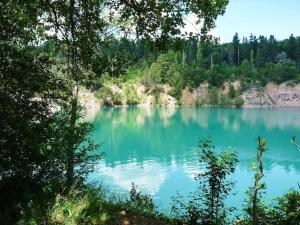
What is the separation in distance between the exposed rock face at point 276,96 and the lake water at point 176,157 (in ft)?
180

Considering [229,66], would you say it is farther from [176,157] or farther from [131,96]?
[176,157]

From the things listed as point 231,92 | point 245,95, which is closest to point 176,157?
point 231,92

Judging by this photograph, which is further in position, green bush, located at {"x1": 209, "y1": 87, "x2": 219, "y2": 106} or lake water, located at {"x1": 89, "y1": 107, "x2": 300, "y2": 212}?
green bush, located at {"x1": 209, "y1": 87, "x2": 219, "y2": 106}

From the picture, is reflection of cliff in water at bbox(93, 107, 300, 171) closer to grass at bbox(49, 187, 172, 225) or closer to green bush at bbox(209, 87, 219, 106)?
grass at bbox(49, 187, 172, 225)

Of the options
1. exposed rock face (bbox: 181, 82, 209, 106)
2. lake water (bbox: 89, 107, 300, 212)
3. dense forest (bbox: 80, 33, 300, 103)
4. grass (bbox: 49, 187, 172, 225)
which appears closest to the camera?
grass (bbox: 49, 187, 172, 225)

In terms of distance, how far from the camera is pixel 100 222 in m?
6.48

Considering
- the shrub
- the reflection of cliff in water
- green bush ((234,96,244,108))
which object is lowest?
the reflection of cliff in water

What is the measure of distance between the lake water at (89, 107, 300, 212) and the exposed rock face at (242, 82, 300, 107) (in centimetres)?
5482

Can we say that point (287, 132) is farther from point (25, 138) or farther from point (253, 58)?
point (253, 58)

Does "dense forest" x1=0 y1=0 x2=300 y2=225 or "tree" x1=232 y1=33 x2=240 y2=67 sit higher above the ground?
"tree" x1=232 y1=33 x2=240 y2=67

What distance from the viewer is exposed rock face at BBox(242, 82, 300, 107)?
429ft

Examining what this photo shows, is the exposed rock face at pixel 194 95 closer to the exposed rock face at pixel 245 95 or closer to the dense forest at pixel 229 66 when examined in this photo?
the exposed rock face at pixel 245 95

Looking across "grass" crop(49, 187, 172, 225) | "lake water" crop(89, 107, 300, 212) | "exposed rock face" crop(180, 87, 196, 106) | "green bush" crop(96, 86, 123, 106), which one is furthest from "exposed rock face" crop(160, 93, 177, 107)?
"grass" crop(49, 187, 172, 225)

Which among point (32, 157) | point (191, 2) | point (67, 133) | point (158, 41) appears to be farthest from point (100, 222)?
point (191, 2)
